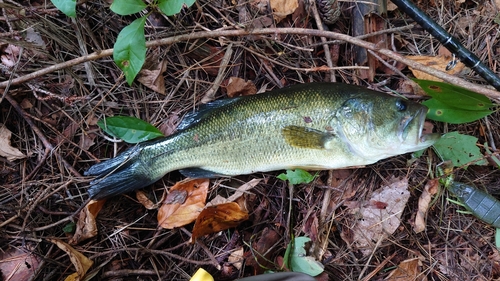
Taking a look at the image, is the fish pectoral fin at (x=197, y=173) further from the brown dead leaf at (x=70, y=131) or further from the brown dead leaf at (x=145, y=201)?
the brown dead leaf at (x=70, y=131)

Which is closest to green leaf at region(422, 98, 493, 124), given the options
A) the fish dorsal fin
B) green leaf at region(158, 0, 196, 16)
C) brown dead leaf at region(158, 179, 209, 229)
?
the fish dorsal fin

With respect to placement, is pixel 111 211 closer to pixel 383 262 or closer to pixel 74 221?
pixel 74 221

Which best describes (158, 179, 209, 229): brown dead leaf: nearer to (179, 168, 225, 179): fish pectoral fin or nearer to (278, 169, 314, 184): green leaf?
(179, 168, 225, 179): fish pectoral fin

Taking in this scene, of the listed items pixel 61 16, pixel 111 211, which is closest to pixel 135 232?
pixel 111 211

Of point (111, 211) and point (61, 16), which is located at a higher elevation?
point (61, 16)

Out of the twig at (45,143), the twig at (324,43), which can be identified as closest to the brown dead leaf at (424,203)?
the twig at (324,43)
